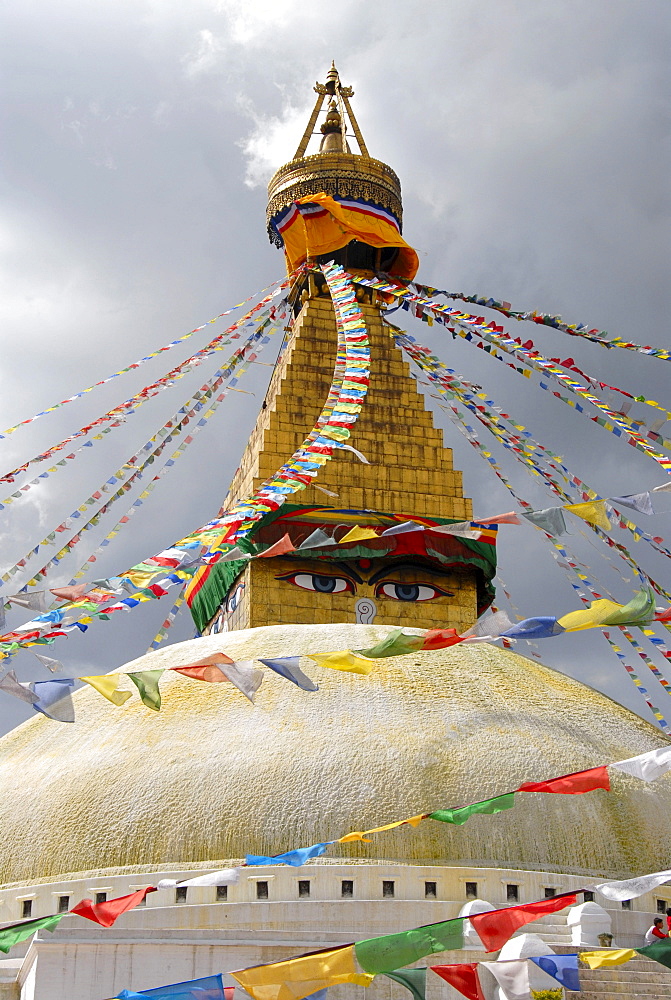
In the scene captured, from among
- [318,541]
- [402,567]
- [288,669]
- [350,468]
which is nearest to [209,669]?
[288,669]

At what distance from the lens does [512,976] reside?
237 inches

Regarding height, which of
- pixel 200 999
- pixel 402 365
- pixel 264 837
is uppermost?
pixel 402 365

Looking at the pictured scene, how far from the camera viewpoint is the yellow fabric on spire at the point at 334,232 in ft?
49.7

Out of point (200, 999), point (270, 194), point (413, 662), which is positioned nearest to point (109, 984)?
point (200, 999)

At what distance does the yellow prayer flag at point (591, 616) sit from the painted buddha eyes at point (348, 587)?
610 cm

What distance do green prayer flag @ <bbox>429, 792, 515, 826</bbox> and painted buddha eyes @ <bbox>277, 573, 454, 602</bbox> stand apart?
20.7 ft

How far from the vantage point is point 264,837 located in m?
7.27

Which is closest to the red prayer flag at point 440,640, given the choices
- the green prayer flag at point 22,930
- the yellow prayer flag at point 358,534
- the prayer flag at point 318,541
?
the yellow prayer flag at point 358,534

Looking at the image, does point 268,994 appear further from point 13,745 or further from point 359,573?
point 359,573

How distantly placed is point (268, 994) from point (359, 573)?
7491 millimetres

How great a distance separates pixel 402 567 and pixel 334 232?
4.51 m

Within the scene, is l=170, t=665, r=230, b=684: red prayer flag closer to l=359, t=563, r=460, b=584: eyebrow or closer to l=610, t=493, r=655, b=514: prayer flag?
l=610, t=493, r=655, b=514: prayer flag

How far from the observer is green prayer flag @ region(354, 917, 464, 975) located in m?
5.71

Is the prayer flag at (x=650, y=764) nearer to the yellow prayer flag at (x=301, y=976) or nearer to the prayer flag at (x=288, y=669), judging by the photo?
the yellow prayer flag at (x=301, y=976)
